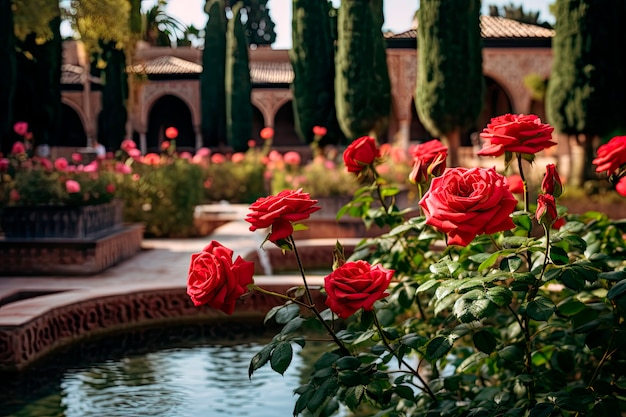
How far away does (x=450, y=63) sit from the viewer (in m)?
12.9

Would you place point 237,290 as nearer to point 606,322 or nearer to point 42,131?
point 606,322

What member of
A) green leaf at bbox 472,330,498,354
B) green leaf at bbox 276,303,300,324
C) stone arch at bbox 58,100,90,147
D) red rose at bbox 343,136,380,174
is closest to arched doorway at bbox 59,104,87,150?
stone arch at bbox 58,100,90,147

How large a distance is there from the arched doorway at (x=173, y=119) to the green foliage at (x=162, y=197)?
1945 cm

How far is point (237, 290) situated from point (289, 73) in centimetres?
2649

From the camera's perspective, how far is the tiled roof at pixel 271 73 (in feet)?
89.8

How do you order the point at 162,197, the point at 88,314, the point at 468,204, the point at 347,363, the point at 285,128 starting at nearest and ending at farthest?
1. the point at 468,204
2. the point at 347,363
3. the point at 88,314
4. the point at 162,197
5. the point at 285,128

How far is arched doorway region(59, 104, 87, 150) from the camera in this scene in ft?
98.0

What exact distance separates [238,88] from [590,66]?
1217cm

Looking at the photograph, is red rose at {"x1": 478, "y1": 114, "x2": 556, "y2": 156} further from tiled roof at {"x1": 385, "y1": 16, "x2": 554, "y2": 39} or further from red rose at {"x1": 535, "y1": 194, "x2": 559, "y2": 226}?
tiled roof at {"x1": 385, "y1": 16, "x2": 554, "y2": 39}

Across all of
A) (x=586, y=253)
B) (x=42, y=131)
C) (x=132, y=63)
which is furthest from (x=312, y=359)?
(x=132, y=63)

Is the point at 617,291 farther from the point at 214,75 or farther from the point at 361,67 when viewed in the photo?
A: the point at 214,75

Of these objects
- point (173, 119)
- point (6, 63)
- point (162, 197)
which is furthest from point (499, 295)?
point (173, 119)

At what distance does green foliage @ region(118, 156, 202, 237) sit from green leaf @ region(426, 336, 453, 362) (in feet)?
28.1

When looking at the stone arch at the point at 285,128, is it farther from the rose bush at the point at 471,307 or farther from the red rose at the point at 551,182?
the red rose at the point at 551,182
